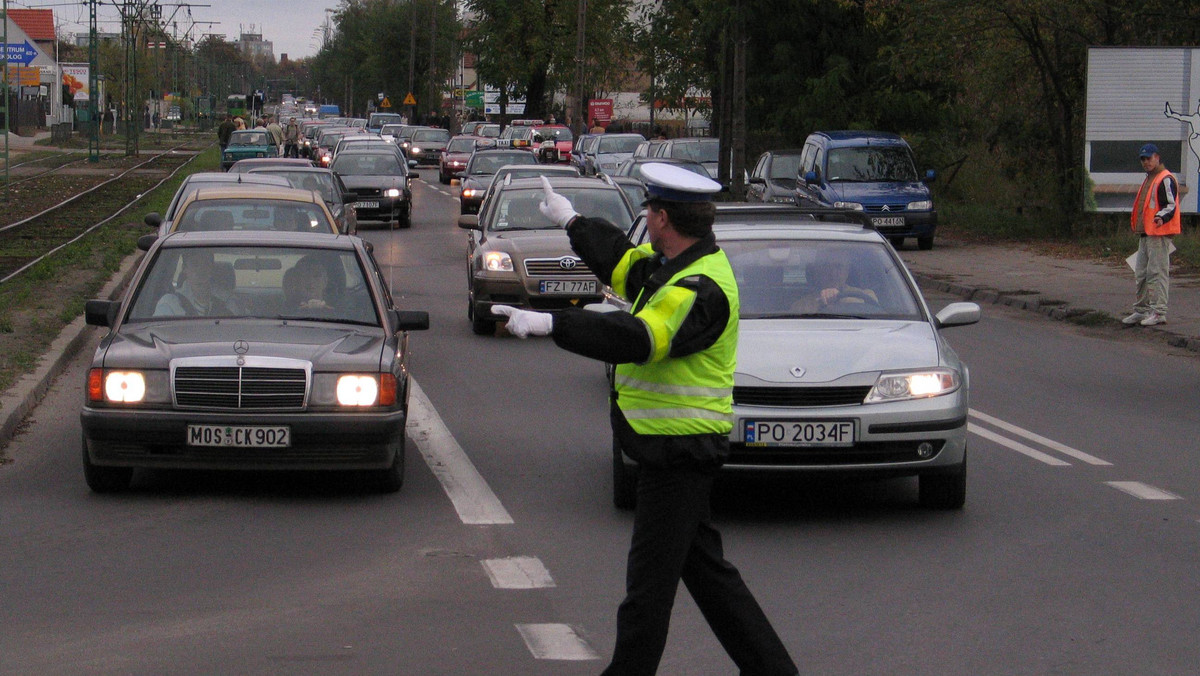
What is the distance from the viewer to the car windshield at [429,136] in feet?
215

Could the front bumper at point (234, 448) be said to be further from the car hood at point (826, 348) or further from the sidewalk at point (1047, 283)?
the sidewalk at point (1047, 283)

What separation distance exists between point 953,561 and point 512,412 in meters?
4.77

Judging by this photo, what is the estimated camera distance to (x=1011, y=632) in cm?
597

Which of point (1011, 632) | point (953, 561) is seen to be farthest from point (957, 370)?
point (1011, 632)

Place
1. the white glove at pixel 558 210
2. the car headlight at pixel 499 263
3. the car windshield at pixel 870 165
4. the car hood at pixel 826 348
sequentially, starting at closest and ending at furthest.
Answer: the white glove at pixel 558 210, the car hood at pixel 826 348, the car headlight at pixel 499 263, the car windshield at pixel 870 165

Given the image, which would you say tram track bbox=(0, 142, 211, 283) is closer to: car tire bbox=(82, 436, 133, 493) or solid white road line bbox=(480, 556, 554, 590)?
car tire bbox=(82, 436, 133, 493)

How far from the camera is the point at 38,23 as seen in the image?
12106cm

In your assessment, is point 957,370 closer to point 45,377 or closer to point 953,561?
point 953,561

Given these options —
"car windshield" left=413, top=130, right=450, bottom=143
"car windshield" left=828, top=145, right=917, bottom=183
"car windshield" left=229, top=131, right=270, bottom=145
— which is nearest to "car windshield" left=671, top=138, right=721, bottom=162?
"car windshield" left=828, top=145, right=917, bottom=183

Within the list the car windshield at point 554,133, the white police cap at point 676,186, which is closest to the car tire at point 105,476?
the white police cap at point 676,186

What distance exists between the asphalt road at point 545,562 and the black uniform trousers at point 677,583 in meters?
0.71

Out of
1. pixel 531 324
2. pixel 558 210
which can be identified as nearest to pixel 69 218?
pixel 558 210

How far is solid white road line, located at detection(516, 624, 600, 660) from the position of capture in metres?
5.62

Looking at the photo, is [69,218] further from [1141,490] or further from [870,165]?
[1141,490]
